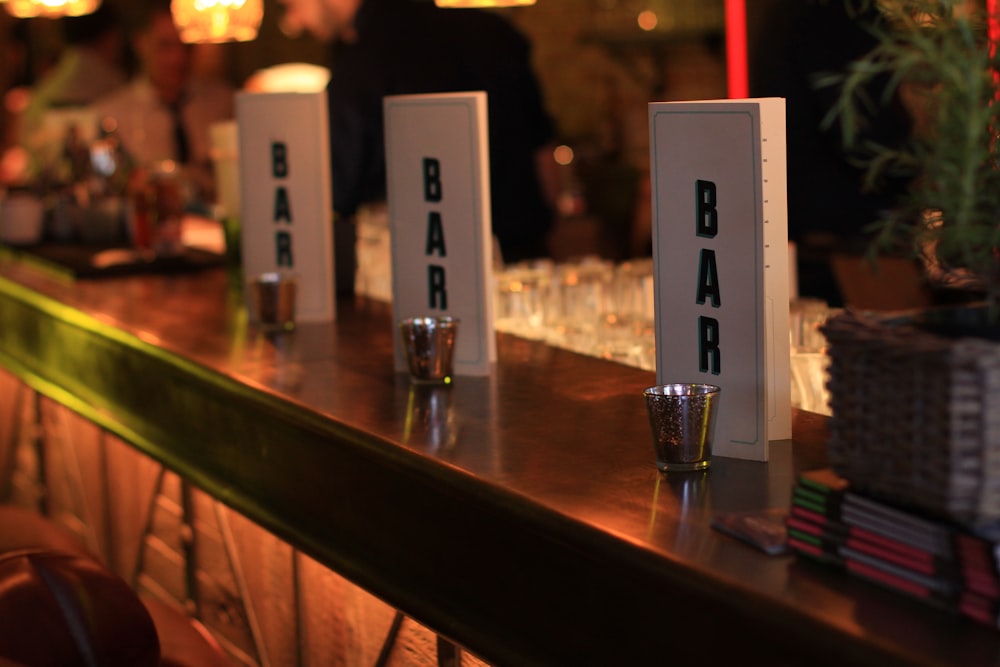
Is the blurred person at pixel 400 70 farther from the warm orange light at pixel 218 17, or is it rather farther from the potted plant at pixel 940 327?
the potted plant at pixel 940 327

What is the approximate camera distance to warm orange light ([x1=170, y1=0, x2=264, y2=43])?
4953 millimetres

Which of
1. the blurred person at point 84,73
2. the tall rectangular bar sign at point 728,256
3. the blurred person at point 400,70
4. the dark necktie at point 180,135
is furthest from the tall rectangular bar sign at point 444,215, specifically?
the blurred person at point 84,73

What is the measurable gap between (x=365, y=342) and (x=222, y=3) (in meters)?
3.18

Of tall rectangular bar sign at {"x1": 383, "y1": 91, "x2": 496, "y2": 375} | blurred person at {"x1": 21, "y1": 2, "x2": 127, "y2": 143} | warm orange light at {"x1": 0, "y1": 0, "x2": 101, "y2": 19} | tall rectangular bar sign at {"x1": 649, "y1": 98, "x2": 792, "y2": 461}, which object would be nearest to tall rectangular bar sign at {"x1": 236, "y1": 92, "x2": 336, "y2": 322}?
tall rectangular bar sign at {"x1": 383, "y1": 91, "x2": 496, "y2": 375}

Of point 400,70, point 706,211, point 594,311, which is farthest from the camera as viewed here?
point 400,70

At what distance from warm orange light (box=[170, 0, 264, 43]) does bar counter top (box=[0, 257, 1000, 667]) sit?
2.87 meters

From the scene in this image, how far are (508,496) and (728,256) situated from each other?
339mm

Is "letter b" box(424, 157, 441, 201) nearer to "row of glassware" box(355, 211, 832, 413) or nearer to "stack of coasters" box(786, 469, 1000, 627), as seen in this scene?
"row of glassware" box(355, 211, 832, 413)

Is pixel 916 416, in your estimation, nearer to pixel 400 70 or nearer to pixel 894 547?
pixel 894 547

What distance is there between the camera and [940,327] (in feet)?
3.20

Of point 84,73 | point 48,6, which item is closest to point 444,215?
point 48,6

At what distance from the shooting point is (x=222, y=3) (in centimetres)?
495

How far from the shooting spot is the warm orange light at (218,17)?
4.95 metres

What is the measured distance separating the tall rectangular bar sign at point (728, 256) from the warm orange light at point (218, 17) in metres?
3.90
